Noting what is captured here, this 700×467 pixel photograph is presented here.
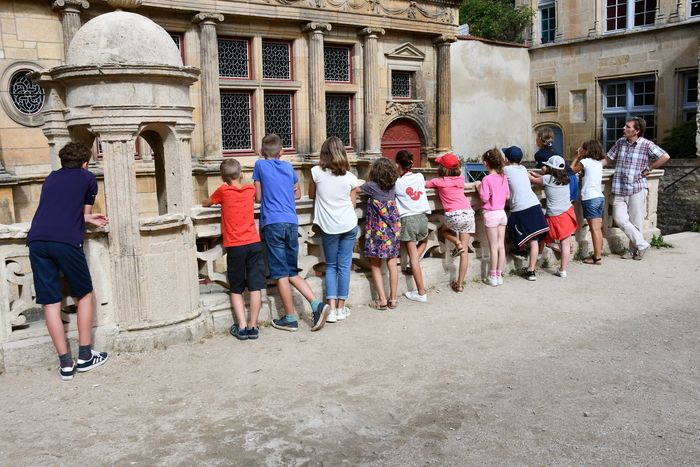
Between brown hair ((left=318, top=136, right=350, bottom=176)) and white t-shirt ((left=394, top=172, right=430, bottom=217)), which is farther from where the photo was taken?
white t-shirt ((left=394, top=172, right=430, bottom=217))

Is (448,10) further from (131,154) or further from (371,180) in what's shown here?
(131,154)

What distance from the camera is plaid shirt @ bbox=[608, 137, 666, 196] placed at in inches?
361

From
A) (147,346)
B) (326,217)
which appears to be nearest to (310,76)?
(326,217)

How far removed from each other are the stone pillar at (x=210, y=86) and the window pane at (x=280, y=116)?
1.43 meters

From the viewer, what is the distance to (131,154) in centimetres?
546

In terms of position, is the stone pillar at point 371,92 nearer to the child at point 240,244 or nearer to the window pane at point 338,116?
the window pane at point 338,116

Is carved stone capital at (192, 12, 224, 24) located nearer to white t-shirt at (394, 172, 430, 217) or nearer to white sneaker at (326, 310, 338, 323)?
white t-shirt at (394, 172, 430, 217)

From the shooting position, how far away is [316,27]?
1364 cm

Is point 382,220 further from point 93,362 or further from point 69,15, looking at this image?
point 69,15

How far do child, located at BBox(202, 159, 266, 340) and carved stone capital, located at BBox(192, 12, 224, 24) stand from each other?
23.8 ft

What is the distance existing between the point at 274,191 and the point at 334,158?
2.14ft

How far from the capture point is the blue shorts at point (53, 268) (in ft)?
16.1

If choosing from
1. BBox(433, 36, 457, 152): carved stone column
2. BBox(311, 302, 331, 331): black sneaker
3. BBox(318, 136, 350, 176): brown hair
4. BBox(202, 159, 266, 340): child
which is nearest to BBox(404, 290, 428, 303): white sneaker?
BBox(311, 302, 331, 331): black sneaker

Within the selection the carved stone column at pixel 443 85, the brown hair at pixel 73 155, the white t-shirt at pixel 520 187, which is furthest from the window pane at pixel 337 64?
the brown hair at pixel 73 155
